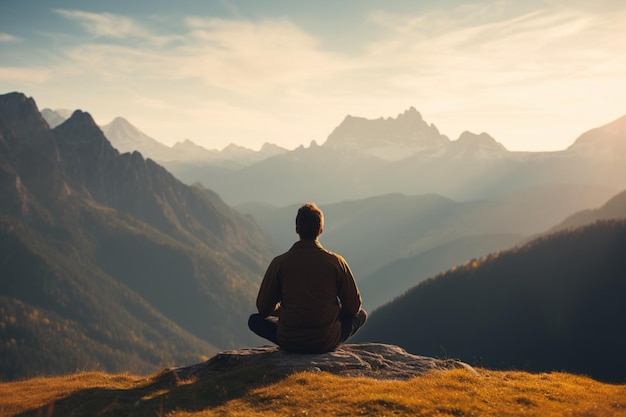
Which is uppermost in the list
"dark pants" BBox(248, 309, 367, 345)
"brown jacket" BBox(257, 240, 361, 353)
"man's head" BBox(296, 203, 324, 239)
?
"man's head" BBox(296, 203, 324, 239)

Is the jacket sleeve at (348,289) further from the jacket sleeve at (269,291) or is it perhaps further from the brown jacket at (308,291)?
the jacket sleeve at (269,291)

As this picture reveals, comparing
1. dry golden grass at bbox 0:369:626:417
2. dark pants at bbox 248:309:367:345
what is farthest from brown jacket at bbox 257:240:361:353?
dry golden grass at bbox 0:369:626:417

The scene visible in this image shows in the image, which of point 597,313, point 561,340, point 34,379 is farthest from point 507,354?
point 34,379

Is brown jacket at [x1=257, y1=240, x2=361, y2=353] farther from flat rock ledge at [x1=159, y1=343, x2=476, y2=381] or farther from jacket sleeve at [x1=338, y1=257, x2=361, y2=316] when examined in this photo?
flat rock ledge at [x1=159, y1=343, x2=476, y2=381]

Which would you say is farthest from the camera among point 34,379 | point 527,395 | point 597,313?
point 597,313

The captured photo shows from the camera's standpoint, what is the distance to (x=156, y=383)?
19516mm

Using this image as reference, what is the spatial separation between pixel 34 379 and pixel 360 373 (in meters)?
18.3

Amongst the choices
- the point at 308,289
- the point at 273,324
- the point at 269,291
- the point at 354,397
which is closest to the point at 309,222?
the point at 308,289

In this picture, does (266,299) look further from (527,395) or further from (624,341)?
(624,341)

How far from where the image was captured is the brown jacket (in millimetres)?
16125

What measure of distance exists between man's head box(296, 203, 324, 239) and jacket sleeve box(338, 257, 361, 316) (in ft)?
4.26

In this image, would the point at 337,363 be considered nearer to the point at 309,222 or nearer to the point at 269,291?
the point at 269,291

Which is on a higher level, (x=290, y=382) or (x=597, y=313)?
(x=290, y=382)

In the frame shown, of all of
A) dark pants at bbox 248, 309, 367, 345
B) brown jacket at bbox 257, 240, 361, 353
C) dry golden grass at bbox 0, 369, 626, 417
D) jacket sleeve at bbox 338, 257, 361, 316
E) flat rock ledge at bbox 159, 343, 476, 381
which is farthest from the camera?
dark pants at bbox 248, 309, 367, 345
